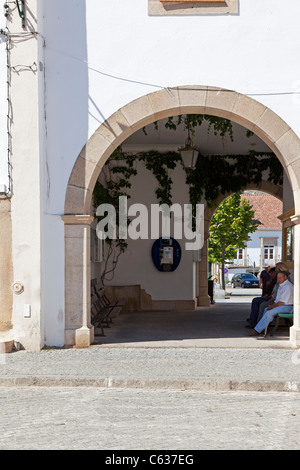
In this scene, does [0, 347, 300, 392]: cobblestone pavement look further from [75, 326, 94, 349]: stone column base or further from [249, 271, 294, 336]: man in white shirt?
[249, 271, 294, 336]: man in white shirt

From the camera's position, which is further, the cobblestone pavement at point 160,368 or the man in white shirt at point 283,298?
the man in white shirt at point 283,298

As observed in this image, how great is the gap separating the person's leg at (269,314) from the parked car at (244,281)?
33.9 m

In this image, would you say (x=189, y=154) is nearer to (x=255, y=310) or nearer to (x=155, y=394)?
(x=255, y=310)

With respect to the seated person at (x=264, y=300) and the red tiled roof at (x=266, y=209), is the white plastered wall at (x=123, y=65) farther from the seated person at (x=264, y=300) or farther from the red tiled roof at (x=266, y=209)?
the red tiled roof at (x=266, y=209)

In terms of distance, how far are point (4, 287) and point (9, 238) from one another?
0.72m

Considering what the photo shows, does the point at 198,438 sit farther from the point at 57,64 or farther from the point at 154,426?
the point at 57,64

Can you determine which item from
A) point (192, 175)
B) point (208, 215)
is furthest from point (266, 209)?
point (192, 175)

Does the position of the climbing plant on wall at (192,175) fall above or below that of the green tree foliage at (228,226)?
above

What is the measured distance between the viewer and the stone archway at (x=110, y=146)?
9.01 metres

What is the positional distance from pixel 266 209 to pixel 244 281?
1405 cm

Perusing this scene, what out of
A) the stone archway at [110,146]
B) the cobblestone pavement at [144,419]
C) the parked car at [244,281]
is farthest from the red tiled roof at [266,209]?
the cobblestone pavement at [144,419]

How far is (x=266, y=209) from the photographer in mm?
56250

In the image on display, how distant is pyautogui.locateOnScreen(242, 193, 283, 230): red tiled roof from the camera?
181ft

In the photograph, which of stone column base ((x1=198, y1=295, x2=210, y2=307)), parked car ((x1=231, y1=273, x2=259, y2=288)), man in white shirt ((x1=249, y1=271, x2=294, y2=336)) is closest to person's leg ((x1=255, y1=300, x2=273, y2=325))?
man in white shirt ((x1=249, y1=271, x2=294, y2=336))
